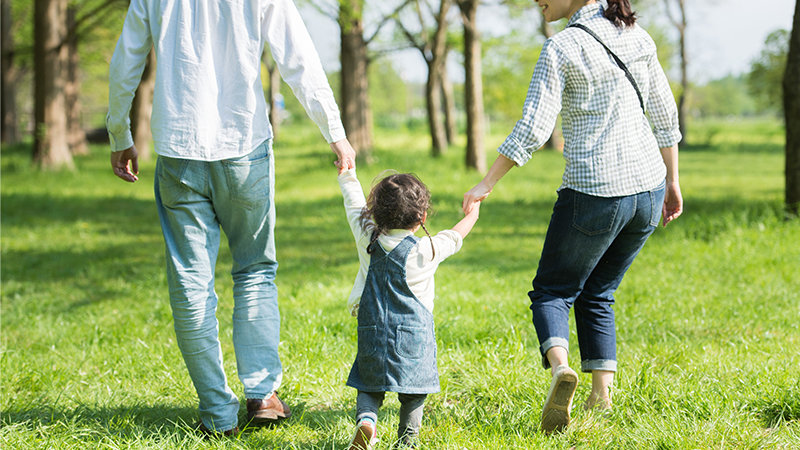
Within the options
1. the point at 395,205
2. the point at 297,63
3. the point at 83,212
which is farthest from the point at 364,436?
the point at 83,212

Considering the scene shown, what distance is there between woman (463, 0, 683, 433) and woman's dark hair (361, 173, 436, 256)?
19cm

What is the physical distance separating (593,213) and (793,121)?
6.65 metres

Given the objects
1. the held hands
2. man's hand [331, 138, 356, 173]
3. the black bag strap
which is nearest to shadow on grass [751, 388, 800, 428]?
the held hands

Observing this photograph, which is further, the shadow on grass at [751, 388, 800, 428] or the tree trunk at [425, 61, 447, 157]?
the tree trunk at [425, 61, 447, 157]

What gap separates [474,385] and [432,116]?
1914 cm

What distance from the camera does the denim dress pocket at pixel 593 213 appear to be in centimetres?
289

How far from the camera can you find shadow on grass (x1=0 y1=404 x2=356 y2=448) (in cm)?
308

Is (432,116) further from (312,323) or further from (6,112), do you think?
(312,323)

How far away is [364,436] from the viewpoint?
2.70 metres

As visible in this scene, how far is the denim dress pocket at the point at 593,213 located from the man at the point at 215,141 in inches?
36.6

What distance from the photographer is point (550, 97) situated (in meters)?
2.81

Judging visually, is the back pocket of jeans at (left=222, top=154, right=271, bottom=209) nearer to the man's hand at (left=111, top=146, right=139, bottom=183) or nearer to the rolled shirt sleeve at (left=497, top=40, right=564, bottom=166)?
the man's hand at (left=111, top=146, right=139, bottom=183)

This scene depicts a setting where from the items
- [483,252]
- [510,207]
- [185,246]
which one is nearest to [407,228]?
[185,246]

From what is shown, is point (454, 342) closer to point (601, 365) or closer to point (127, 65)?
point (601, 365)
